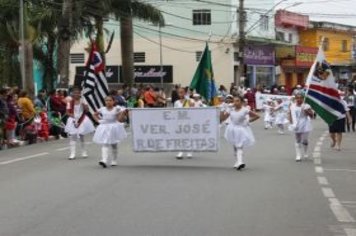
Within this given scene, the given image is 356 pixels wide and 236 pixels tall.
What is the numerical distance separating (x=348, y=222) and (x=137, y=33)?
51.7 meters

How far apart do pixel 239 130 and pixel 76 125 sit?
13.9 ft

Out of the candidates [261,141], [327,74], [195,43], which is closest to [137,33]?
[195,43]

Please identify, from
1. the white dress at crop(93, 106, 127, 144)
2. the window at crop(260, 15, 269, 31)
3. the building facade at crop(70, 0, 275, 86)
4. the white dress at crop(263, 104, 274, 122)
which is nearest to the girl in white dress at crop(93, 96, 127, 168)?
the white dress at crop(93, 106, 127, 144)

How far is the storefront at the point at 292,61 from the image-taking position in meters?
65.2

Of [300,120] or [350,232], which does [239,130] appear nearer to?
[300,120]

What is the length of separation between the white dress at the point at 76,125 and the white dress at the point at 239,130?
12.5 feet

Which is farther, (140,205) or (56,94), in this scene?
(56,94)


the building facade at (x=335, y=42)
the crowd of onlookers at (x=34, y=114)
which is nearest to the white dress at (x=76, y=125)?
the crowd of onlookers at (x=34, y=114)

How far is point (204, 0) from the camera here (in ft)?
193

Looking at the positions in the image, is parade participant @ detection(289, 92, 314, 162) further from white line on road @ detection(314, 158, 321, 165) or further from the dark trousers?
the dark trousers

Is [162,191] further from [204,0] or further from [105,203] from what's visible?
[204,0]

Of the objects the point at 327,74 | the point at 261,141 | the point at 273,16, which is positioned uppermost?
the point at 273,16

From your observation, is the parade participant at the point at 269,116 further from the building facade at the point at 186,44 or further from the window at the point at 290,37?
the window at the point at 290,37

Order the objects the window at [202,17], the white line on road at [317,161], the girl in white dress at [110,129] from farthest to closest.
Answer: the window at [202,17]
the white line on road at [317,161]
the girl in white dress at [110,129]
